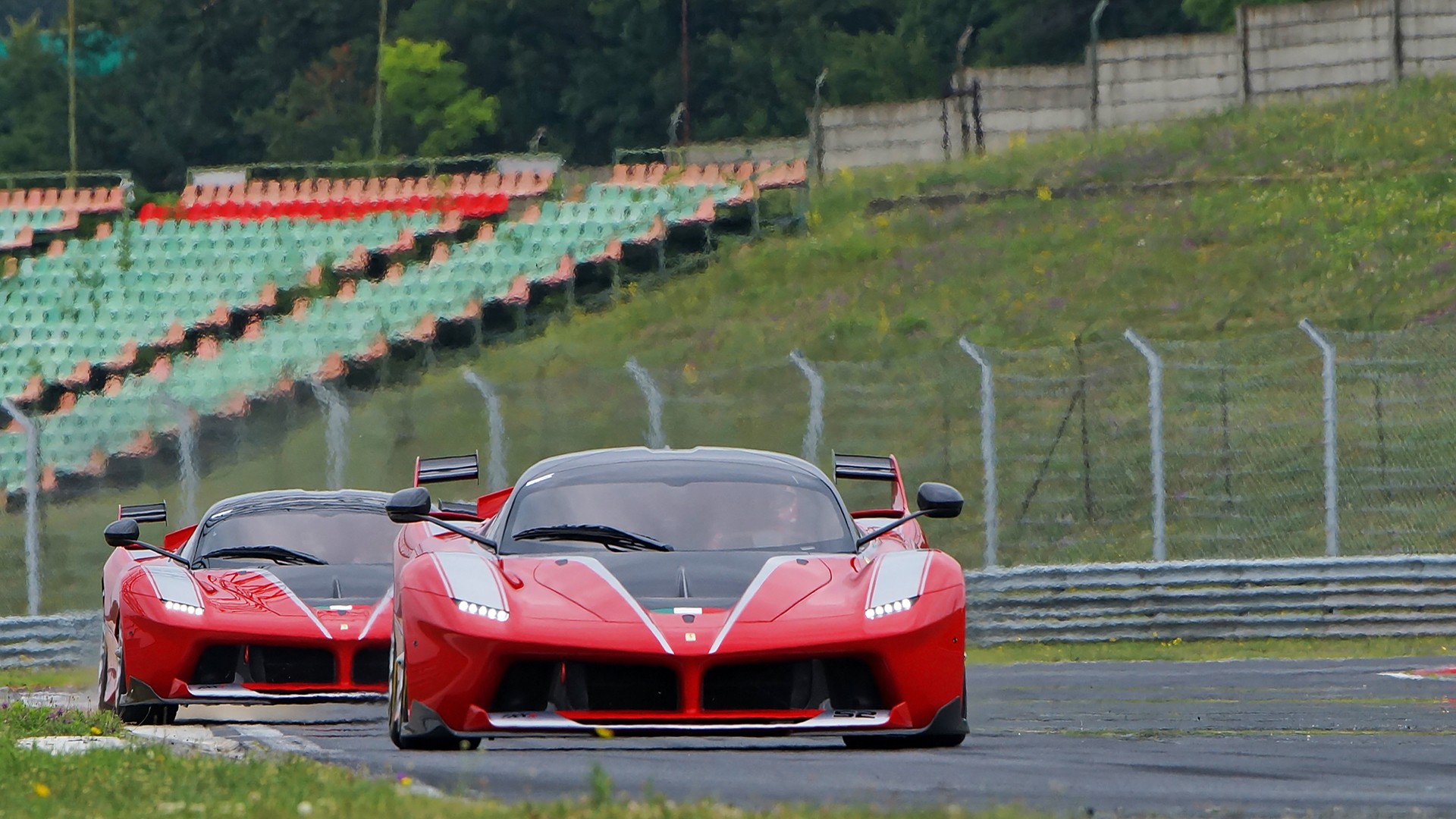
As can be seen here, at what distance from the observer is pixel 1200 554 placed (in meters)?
17.8

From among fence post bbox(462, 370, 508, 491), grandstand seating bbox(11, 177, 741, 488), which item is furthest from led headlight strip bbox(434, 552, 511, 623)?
grandstand seating bbox(11, 177, 741, 488)

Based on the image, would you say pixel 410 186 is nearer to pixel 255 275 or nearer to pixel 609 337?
pixel 255 275

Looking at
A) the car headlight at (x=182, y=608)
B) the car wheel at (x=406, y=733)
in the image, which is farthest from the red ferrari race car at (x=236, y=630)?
the car wheel at (x=406, y=733)

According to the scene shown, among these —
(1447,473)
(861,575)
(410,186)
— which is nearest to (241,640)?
(861,575)

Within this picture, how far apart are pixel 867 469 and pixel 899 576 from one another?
189 centimetres

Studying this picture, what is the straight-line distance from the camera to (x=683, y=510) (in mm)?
8219

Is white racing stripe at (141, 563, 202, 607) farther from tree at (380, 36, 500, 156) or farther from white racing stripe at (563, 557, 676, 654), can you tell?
tree at (380, 36, 500, 156)

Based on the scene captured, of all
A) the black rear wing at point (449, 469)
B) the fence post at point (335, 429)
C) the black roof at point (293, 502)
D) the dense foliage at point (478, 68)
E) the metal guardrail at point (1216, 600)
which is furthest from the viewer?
the dense foliage at point (478, 68)

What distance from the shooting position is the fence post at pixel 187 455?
1817 cm

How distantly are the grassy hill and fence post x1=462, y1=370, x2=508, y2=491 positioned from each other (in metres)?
0.12

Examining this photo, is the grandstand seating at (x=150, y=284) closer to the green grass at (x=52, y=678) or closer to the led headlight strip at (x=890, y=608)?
the green grass at (x=52, y=678)

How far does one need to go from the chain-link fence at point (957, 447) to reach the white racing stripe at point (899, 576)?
8576 millimetres

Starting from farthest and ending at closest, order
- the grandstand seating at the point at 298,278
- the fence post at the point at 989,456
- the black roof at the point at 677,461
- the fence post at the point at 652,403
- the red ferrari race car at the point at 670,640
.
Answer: the grandstand seating at the point at 298,278, the fence post at the point at 652,403, the fence post at the point at 989,456, the black roof at the point at 677,461, the red ferrari race car at the point at 670,640

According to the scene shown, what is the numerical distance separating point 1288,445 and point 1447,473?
1.32 metres
